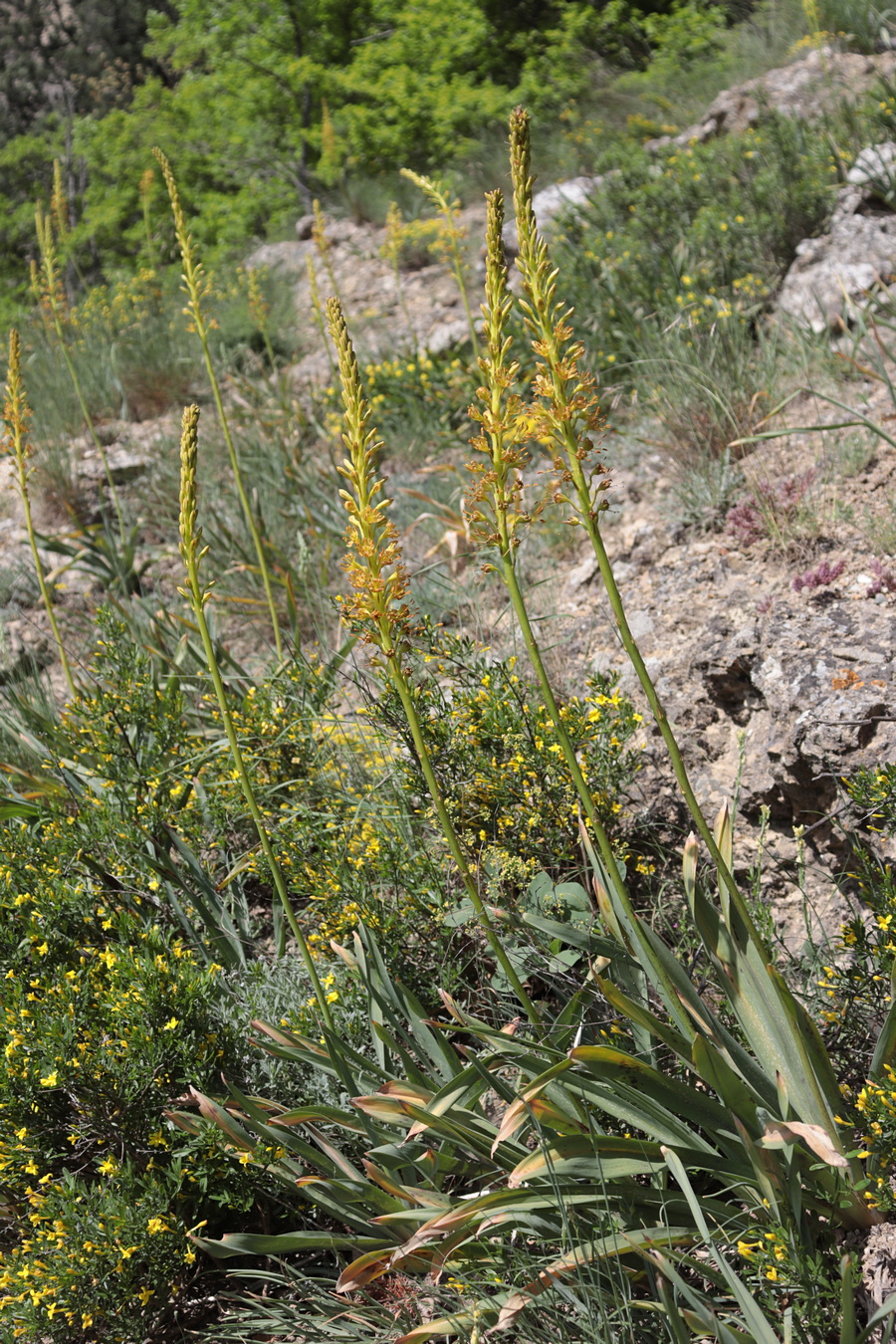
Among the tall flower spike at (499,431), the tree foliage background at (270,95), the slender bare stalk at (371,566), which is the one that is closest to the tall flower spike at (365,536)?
the slender bare stalk at (371,566)

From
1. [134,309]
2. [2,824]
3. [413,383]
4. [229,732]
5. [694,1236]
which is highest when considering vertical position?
[134,309]

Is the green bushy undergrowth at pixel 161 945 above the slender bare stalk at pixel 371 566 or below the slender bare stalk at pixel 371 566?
below

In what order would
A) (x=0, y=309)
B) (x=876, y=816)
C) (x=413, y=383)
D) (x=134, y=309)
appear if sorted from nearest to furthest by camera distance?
(x=876, y=816) → (x=413, y=383) → (x=134, y=309) → (x=0, y=309)

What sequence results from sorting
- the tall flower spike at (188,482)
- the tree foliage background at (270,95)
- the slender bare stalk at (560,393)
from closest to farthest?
the slender bare stalk at (560,393)
the tall flower spike at (188,482)
the tree foliage background at (270,95)

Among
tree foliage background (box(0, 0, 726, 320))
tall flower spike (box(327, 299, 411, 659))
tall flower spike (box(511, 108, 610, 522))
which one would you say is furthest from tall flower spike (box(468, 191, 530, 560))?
tree foliage background (box(0, 0, 726, 320))

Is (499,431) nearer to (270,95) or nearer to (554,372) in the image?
(554,372)

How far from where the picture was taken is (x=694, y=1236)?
5.72 ft

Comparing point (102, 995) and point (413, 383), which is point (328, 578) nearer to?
point (413, 383)

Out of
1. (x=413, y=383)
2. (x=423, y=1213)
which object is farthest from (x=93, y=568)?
(x=423, y=1213)

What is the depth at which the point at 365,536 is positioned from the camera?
162 cm

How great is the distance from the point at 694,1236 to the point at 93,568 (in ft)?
16.2

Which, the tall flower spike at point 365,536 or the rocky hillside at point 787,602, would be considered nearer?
the tall flower spike at point 365,536

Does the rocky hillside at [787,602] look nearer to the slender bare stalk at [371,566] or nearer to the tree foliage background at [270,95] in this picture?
the slender bare stalk at [371,566]

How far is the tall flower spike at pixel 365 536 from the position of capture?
154cm
